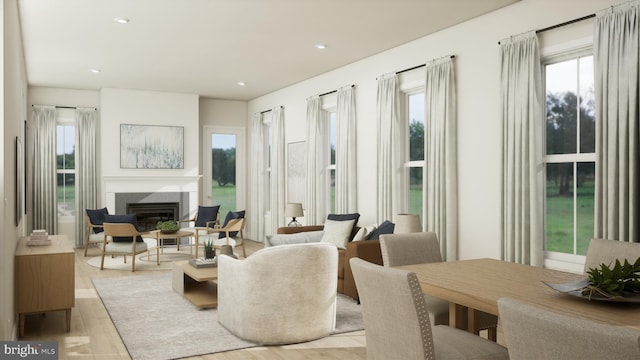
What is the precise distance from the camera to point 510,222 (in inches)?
195

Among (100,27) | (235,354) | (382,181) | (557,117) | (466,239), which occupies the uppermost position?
(100,27)

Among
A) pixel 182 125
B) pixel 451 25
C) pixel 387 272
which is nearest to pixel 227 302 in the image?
pixel 387 272

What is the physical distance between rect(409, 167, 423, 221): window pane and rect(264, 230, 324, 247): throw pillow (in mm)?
1254

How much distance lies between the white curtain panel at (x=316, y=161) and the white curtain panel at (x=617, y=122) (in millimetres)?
4711

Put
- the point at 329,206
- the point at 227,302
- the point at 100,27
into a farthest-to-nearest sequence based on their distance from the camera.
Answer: the point at 329,206, the point at 100,27, the point at 227,302

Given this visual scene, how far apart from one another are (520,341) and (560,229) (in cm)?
350

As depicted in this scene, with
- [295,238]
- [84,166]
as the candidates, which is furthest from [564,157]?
[84,166]

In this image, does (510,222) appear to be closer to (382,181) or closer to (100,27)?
(382,181)

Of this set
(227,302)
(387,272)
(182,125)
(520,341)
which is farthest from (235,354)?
(182,125)

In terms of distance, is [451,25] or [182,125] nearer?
[451,25]

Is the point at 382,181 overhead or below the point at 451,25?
below

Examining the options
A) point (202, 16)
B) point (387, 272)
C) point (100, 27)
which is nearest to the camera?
point (387, 272)

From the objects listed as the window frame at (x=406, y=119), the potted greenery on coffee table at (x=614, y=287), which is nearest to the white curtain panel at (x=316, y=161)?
the window frame at (x=406, y=119)

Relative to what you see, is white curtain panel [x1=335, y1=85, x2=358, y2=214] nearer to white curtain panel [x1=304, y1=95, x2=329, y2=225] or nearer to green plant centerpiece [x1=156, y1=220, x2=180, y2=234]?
white curtain panel [x1=304, y1=95, x2=329, y2=225]
